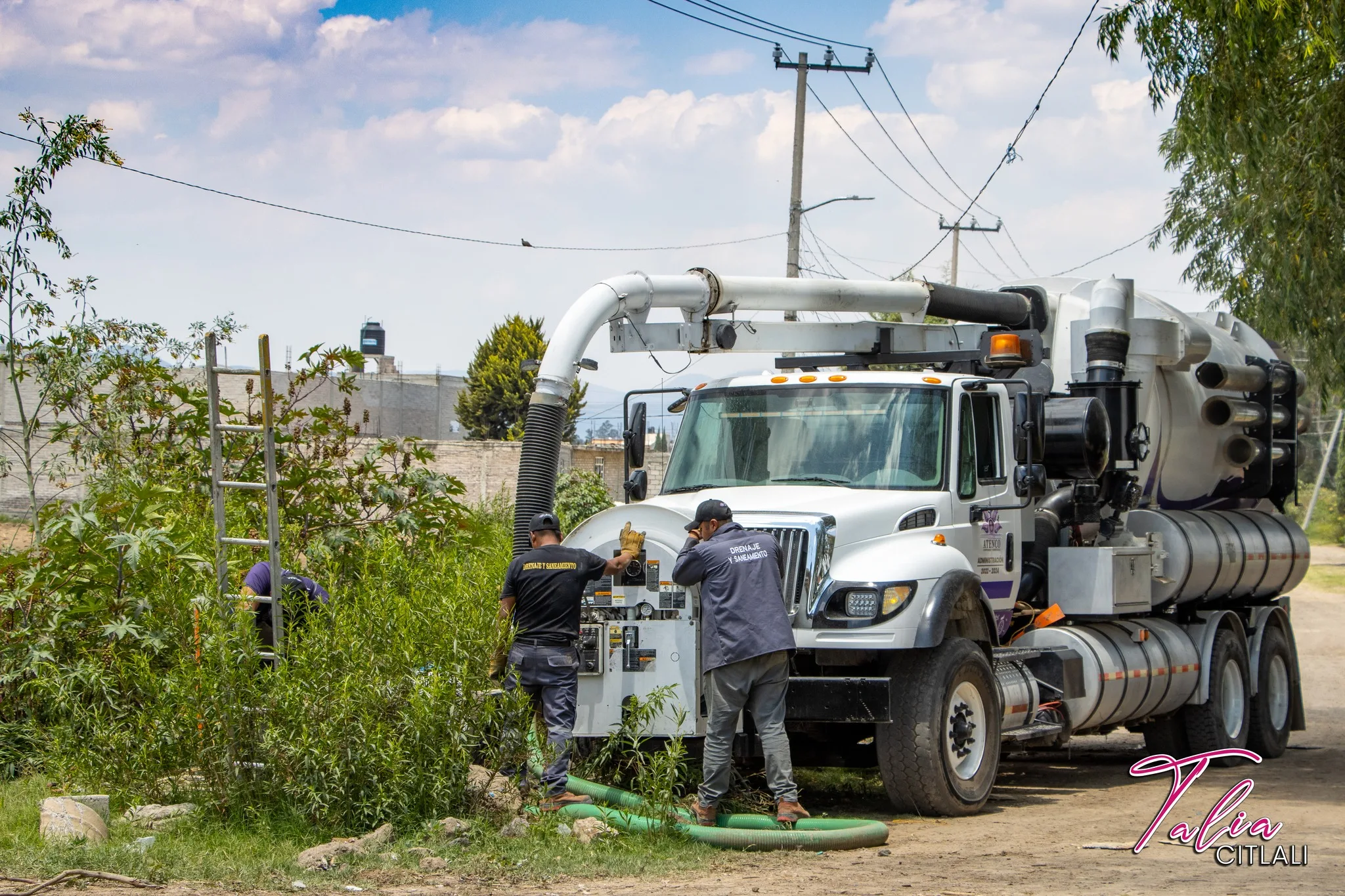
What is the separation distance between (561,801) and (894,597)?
2.33m

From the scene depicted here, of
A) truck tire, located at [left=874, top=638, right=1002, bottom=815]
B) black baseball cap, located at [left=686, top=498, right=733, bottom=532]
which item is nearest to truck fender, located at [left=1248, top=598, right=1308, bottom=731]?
truck tire, located at [left=874, top=638, right=1002, bottom=815]

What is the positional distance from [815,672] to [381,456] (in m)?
5.65

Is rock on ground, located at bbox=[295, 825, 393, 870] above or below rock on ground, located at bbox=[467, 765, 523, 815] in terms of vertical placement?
below

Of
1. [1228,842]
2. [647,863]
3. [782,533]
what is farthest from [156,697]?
[1228,842]

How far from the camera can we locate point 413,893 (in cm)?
673

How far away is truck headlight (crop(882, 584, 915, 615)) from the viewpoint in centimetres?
880

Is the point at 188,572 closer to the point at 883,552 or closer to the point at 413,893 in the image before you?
the point at 413,893

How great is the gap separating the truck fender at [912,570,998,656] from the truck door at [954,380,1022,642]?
351 mm

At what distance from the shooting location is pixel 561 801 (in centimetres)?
825

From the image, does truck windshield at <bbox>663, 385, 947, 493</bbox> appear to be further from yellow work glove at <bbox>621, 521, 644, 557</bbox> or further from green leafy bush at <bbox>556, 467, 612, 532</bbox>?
green leafy bush at <bbox>556, 467, 612, 532</bbox>

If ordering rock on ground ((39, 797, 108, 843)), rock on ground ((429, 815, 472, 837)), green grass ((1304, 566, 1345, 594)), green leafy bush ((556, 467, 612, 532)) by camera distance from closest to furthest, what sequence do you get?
1. rock on ground ((39, 797, 108, 843))
2. rock on ground ((429, 815, 472, 837))
3. green leafy bush ((556, 467, 612, 532))
4. green grass ((1304, 566, 1345, 594))

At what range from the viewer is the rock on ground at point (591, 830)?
7699 mm

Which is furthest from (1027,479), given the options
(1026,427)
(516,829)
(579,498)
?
(579,498)

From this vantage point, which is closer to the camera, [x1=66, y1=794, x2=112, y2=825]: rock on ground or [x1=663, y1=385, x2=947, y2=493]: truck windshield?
[x1=66, y1=794, x2=112, y2=825]: rock on ground
